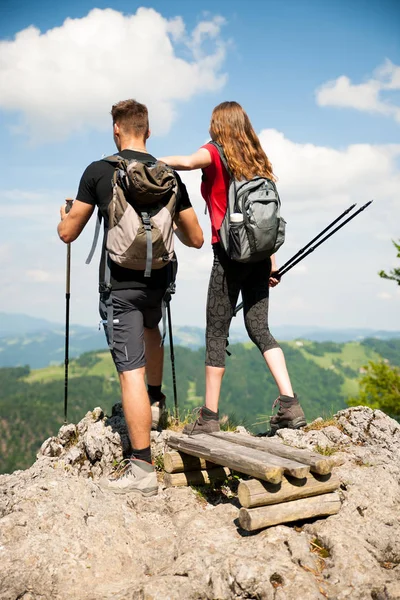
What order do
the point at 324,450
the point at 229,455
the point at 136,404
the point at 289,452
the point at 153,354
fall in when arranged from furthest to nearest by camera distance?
1. the point at 153,354
2. the point at 324,450
3. the point at 136,404
4. the point at 289,452
5. the point at 229,455

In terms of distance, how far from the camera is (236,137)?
5086 millimetres

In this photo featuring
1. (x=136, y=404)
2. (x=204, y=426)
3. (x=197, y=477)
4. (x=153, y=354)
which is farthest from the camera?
(x=153, y=354)

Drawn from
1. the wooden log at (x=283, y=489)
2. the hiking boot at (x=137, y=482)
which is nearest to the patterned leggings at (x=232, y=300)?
the hiking boot at (x=137, y=482)

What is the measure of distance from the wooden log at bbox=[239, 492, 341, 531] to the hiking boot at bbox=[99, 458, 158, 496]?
3.84 ft

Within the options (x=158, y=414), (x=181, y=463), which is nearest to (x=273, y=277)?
(x=158, y=414)

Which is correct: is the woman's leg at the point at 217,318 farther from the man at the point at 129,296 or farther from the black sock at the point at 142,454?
the black sock at the point at 142,454

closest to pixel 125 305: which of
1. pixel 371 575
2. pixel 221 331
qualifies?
pixel 221 331

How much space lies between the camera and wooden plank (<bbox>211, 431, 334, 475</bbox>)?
4.13m

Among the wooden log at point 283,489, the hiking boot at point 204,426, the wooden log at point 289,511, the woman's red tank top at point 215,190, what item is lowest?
the wooden log at point 289,511

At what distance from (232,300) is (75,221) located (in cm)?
184

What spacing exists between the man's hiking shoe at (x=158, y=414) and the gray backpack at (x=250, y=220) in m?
2.07

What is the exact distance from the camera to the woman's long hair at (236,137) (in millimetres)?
5055

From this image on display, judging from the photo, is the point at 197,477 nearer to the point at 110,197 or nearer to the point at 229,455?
the point at 229,455

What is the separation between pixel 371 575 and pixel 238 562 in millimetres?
924
